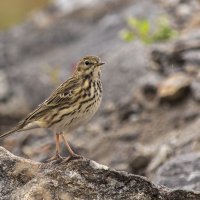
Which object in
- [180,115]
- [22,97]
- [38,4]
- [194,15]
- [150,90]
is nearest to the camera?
[180,115]

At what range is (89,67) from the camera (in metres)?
8.61

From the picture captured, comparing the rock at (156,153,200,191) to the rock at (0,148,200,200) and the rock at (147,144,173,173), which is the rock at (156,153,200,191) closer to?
the rock at (147,144,173,173)

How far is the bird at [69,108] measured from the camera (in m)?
8.21

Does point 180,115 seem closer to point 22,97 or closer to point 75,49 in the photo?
point 22,97

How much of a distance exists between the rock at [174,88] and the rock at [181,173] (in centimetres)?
311

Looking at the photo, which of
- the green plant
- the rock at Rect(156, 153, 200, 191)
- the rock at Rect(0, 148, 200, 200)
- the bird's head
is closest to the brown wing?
the bird's head

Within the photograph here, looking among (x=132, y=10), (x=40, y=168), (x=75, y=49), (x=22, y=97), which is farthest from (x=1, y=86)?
(x=40, y=168)

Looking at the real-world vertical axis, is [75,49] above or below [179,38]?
above

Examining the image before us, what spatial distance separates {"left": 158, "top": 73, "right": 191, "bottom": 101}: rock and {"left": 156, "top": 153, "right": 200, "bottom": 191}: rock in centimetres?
311

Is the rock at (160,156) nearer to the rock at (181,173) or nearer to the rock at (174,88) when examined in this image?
the rock at (181,173)

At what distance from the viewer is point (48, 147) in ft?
38.7

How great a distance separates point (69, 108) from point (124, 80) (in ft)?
20.8

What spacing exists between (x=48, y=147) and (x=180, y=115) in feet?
7.49

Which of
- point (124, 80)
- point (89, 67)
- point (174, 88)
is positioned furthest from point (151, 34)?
point (89, 67)
